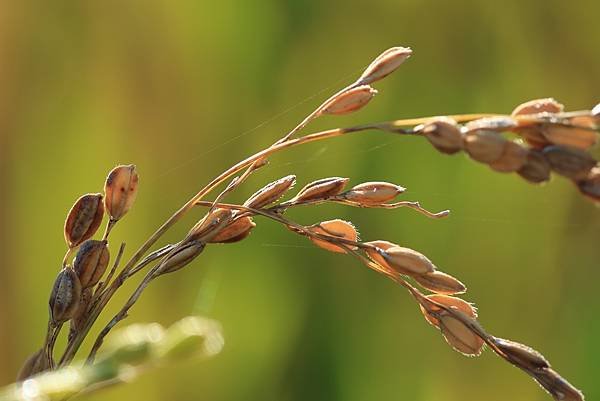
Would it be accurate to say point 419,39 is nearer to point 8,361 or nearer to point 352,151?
point 352,151

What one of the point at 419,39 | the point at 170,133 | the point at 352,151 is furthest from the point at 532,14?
the point at 170,133

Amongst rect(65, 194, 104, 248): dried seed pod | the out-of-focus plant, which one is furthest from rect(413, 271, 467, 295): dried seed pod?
rect(65, 194, 104, 248): dried seed pod

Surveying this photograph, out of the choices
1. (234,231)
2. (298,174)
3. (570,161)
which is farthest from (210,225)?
(298,174)

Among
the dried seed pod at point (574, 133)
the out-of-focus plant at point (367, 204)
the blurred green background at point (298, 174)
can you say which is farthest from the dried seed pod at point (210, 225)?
the blurred green background at point (298, 174)

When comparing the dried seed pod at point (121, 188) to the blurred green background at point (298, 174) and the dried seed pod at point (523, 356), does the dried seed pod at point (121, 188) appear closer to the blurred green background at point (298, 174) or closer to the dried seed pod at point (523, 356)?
the dried seed pod at point (523, 356)

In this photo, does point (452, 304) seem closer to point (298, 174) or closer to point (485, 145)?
point (485, 145)

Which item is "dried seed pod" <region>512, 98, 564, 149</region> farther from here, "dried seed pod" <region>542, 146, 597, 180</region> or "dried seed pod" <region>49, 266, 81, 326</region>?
"dried seed pod" <region>49, 266, 81, 326</region>
